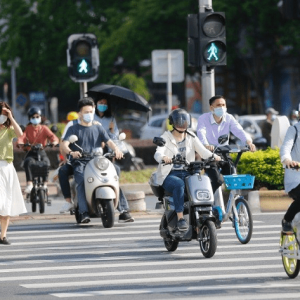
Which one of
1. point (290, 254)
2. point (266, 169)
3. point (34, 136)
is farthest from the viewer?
point (34, 136)

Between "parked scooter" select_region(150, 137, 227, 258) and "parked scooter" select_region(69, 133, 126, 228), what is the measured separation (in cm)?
264

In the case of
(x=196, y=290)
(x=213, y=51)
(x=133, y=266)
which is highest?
(x=213, y=51)

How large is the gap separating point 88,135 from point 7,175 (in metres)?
1.78

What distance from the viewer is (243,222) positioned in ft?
42.5

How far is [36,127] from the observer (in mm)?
18234

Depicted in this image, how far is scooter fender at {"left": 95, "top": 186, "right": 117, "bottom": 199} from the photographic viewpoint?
48.1ft

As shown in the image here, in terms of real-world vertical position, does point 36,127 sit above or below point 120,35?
below

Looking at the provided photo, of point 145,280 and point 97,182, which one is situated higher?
point 97,182

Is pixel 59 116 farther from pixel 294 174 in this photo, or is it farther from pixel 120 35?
pixel 294 174

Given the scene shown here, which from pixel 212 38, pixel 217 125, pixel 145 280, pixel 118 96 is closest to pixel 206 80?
pixel 212 38

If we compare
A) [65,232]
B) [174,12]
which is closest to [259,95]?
[174,12]

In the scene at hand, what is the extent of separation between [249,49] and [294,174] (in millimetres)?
39642

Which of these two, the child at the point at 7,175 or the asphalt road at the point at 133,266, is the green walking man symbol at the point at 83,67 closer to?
the asphalt road at the point at 133,266

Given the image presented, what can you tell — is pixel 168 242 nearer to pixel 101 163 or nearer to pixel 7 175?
pixel 7 175
